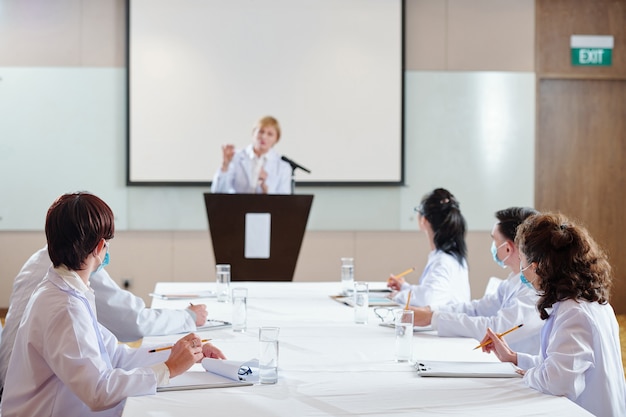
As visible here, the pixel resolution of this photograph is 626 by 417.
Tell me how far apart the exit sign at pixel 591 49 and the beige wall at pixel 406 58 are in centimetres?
39

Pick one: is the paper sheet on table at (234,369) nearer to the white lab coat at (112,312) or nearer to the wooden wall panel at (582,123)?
the white lab coat at (112,312)

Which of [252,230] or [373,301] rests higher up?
[252,230]

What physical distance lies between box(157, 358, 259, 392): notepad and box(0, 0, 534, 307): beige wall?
4742 millimetres

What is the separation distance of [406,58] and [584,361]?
5160mm

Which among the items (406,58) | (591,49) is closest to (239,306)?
(406,58)

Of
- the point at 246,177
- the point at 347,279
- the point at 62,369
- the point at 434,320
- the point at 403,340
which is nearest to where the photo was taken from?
the point at 62,369

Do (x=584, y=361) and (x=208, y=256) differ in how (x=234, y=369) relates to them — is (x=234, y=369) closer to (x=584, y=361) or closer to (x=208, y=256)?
(x=584, y=361)

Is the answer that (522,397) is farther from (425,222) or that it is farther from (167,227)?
(167,227)

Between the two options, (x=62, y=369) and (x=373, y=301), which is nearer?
(x=62, y=369)

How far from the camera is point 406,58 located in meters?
6.92

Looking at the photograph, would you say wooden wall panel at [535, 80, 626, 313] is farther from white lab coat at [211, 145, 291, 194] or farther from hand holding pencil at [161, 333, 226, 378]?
hand holding pencil at [161, 333, 226, 378]

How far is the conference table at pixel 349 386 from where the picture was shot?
1.81 metres

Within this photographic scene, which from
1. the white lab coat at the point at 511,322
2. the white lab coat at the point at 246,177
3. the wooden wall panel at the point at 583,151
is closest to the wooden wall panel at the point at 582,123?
the wooden wall panel at the point at 583,151

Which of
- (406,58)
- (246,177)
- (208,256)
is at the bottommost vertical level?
(208,256)
